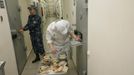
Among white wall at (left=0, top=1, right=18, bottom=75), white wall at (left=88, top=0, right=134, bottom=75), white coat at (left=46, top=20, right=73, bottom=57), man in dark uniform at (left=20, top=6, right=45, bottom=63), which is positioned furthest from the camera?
man in dark uniform at (left=20, top=6, right=45, bottom=63)

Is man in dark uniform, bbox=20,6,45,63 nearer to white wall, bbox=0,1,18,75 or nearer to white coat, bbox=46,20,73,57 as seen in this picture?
white wall, bbox=0,1,18,75

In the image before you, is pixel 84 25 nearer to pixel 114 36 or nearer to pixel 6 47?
pixel 114 36

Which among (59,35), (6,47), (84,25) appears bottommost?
(6,47)

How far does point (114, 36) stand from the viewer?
111 centimetres

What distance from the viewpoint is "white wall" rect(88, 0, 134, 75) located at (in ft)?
2.96

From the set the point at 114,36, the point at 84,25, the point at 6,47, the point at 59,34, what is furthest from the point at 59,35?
the point at 114,36

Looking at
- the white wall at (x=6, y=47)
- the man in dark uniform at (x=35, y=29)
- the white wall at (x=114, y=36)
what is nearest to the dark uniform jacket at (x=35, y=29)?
the man in dark uniform at (x=35, y=29)

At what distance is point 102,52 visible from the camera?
1408 mm

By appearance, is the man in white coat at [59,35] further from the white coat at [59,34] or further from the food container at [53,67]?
the food container at [53,67]

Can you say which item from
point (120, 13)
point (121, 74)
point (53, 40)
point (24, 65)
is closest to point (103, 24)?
point (120, 13)

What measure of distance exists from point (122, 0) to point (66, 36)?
1.60 metres

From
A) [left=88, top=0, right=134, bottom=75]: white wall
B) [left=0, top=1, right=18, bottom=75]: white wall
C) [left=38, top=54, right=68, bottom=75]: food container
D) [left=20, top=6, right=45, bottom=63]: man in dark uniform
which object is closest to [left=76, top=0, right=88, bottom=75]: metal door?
[left=38, top=54, right=68, bottom=75]: food container

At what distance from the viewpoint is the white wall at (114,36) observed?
0.90 meters

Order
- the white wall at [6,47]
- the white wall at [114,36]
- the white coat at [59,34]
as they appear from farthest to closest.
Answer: the white coat at [59,34] → the white wall at [6,47] → the white wall at [114,36]
